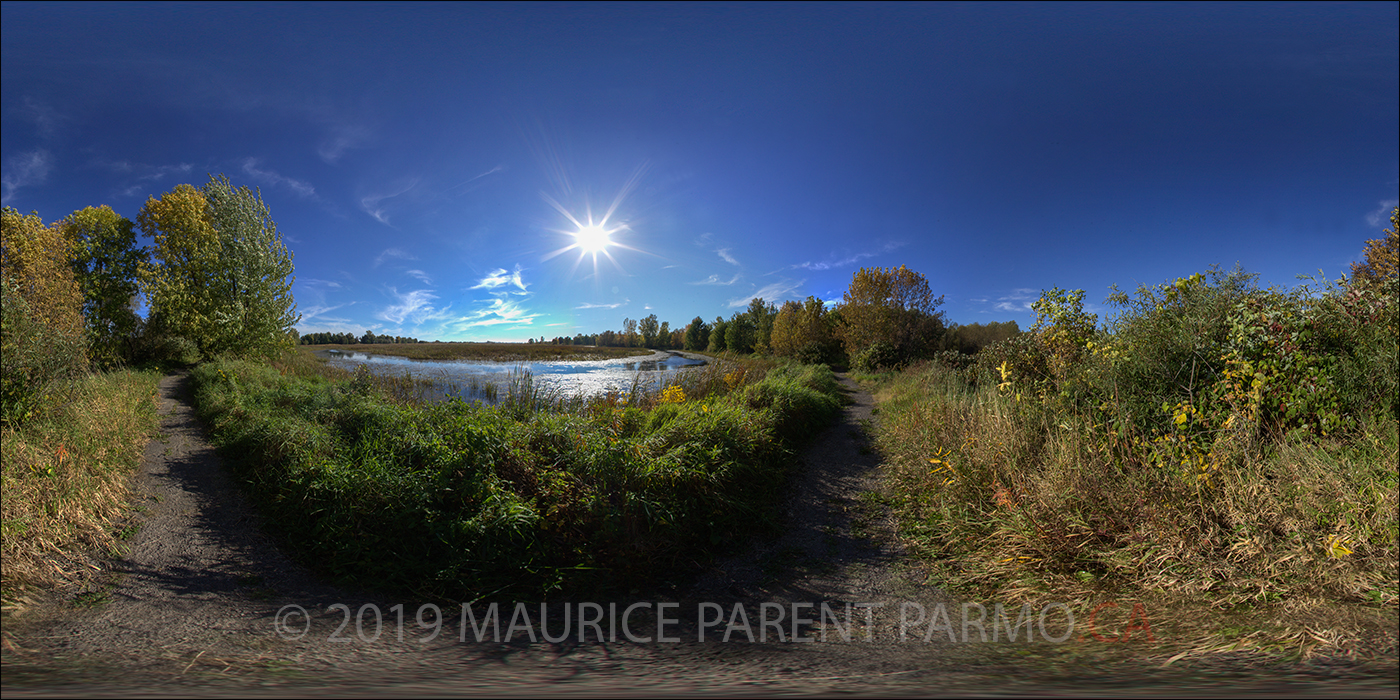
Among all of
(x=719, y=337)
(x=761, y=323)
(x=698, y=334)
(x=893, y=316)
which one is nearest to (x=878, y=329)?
(x=893, y=316)

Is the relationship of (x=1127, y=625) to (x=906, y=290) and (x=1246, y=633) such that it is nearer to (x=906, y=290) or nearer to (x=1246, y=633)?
(x=1246, y=633)

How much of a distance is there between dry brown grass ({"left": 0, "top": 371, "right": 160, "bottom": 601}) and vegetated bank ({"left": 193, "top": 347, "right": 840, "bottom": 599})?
3.07 ft

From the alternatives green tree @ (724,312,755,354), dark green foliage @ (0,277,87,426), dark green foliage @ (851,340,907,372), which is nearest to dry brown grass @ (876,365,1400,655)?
dark green foliage @ (0,277,87,426)

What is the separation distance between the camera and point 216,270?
14.4m

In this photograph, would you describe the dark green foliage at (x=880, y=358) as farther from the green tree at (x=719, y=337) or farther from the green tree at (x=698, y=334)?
the green tree at (x=698, y=334)

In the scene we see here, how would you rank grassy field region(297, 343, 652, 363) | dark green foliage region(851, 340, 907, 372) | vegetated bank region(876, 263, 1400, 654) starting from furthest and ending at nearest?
grassy field region(297, 343, 652, 363) < dark green foliage region(851, 340, 907, 372) < vegetated bank region(876, 263, 1400, 654)

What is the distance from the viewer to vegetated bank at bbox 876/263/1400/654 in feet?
9.12

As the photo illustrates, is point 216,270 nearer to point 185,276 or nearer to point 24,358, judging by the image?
point 185,276

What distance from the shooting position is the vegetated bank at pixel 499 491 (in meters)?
3.52

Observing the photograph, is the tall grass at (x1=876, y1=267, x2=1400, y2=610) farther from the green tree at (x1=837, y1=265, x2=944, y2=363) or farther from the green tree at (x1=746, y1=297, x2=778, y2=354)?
the green tree at (x1=746, y1=297, x2=778, y2=354)

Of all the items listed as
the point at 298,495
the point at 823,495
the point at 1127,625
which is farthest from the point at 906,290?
the point at 298,495

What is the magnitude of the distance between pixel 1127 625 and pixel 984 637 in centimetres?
79

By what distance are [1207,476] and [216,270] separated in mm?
21637

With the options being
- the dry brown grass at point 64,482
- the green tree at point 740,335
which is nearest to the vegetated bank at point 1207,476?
the dry brown grass at point 64,482
